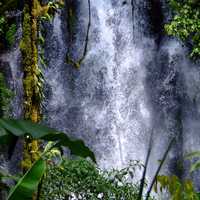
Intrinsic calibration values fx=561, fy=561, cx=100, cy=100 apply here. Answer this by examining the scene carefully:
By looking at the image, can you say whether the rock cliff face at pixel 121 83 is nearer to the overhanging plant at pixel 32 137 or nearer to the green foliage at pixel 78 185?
the green foliage at pixel 78 185

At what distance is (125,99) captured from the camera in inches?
579

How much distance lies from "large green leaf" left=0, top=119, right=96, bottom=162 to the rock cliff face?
35.9ft

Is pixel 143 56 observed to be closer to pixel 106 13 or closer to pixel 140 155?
pixel 106 13

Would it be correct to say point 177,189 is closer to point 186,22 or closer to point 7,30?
point 186,22

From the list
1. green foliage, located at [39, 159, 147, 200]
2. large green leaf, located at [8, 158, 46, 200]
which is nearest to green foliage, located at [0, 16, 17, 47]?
green foliage, located at [39, 159, 147, 200]

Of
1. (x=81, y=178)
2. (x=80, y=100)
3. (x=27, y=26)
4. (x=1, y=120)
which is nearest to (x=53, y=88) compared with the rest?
(x=80, y=100)

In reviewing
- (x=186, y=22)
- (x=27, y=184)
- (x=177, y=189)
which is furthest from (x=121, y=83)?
(x=27, y=184)

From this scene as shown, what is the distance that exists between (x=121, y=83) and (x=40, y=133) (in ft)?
39.5

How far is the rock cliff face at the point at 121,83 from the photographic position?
559 inches

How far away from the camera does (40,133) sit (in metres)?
2.80

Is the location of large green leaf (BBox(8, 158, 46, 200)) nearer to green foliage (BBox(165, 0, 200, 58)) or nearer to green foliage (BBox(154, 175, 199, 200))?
green foliage (BBox(154, 175, 199, 200))

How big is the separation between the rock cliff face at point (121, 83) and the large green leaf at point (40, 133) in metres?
10.9

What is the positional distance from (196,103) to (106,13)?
3397 millimetres

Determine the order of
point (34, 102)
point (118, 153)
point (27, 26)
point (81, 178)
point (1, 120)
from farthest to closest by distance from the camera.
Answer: point (118, 153) < point (81, 178) < point (27, 26) < point (34, 102) < point (1, 120)
